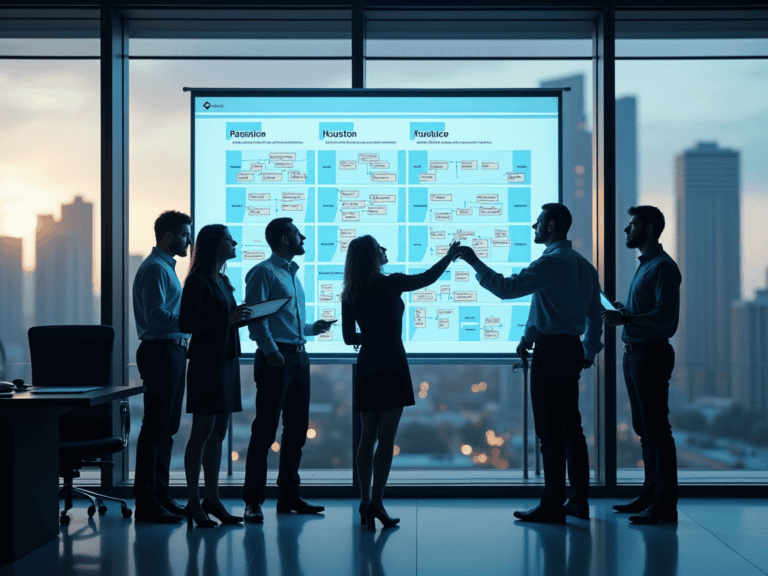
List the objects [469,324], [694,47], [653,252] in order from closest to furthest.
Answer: [653,252], [469,324], [694,47]

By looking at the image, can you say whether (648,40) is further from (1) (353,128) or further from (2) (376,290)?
(2) (376,290)

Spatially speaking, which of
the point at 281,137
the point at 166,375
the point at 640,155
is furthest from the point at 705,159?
the point at 166,375

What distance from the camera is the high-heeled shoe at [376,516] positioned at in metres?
3.83

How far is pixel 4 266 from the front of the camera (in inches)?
188

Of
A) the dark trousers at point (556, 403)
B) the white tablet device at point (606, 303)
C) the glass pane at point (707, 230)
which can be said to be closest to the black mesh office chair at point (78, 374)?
the dark trousers at point (556, 403)

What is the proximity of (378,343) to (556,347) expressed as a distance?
3.47ft

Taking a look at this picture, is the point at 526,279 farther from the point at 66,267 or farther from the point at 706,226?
the point at 66,267

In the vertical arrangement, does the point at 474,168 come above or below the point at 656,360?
above

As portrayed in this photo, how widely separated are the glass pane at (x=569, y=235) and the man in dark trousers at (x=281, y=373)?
0.84 metres

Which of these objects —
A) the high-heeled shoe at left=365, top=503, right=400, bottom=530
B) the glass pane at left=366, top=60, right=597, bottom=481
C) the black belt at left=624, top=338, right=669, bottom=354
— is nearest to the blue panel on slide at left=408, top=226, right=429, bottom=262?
the glass pane at left=366, top=60, right=597, bottom=481

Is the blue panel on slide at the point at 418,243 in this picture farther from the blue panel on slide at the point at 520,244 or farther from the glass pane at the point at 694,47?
the glass pane at the point at 694,47

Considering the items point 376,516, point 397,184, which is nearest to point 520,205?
point 397,184

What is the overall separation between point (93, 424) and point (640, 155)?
410cm

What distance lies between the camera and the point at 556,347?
393 cm
